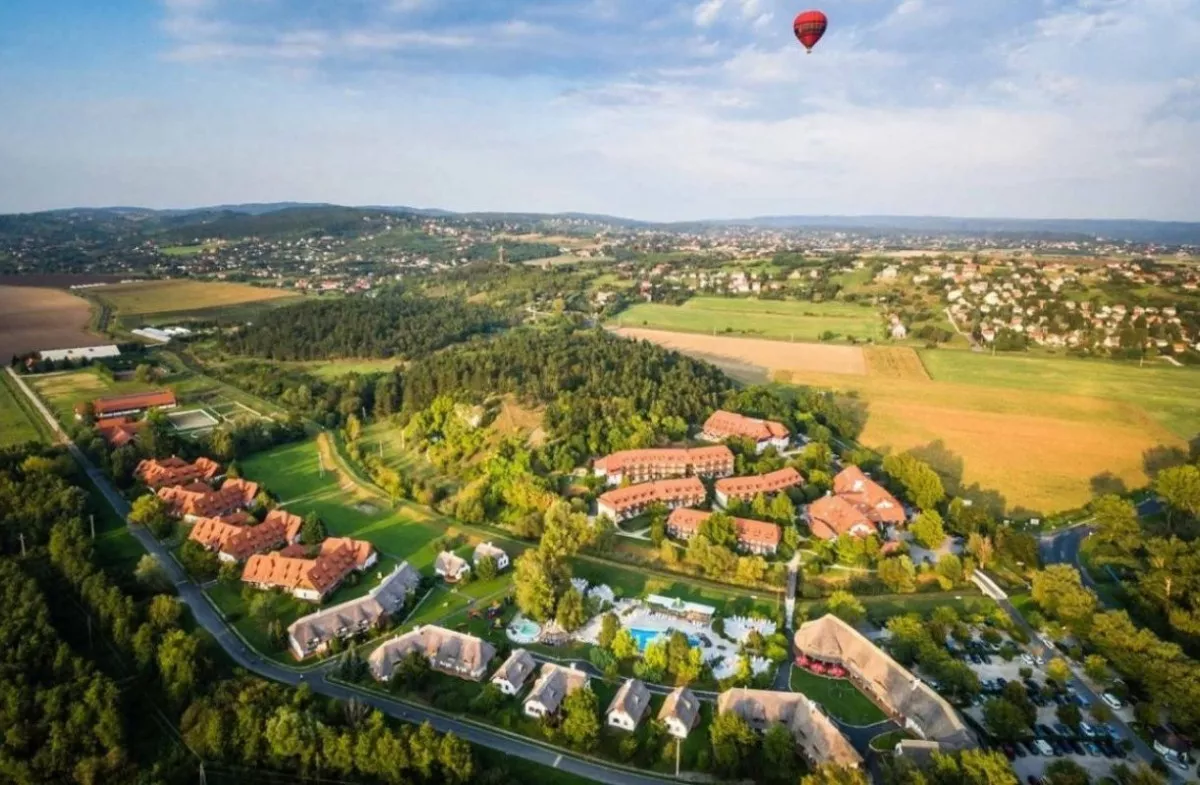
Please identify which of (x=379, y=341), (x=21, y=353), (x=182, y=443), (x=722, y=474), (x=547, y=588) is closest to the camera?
(x=547, y=588)

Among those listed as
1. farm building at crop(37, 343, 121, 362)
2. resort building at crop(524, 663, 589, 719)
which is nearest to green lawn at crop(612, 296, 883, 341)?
farm building at crop(37, 343, 121, 362)

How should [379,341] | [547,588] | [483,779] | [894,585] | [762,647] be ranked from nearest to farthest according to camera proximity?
1. [483,779]
2. [762,647]
3. [547,588]
4. [894,585]
5. [379,341]

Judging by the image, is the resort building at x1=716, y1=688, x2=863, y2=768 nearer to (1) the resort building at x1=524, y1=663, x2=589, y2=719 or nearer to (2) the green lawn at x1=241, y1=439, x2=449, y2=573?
(1) the resort building at x1=524, y1=663, x2=589, y2=719

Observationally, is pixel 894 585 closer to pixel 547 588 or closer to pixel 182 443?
pixel 547 588

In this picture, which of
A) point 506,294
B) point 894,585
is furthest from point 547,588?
point 506,294

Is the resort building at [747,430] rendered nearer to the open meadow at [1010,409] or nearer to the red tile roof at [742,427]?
the red tile roof at [742,427]

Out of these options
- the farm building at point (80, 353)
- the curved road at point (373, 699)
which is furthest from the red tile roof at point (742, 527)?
the farm building at point (80, 353)

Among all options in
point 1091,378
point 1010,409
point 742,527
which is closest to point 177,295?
point 742,527
